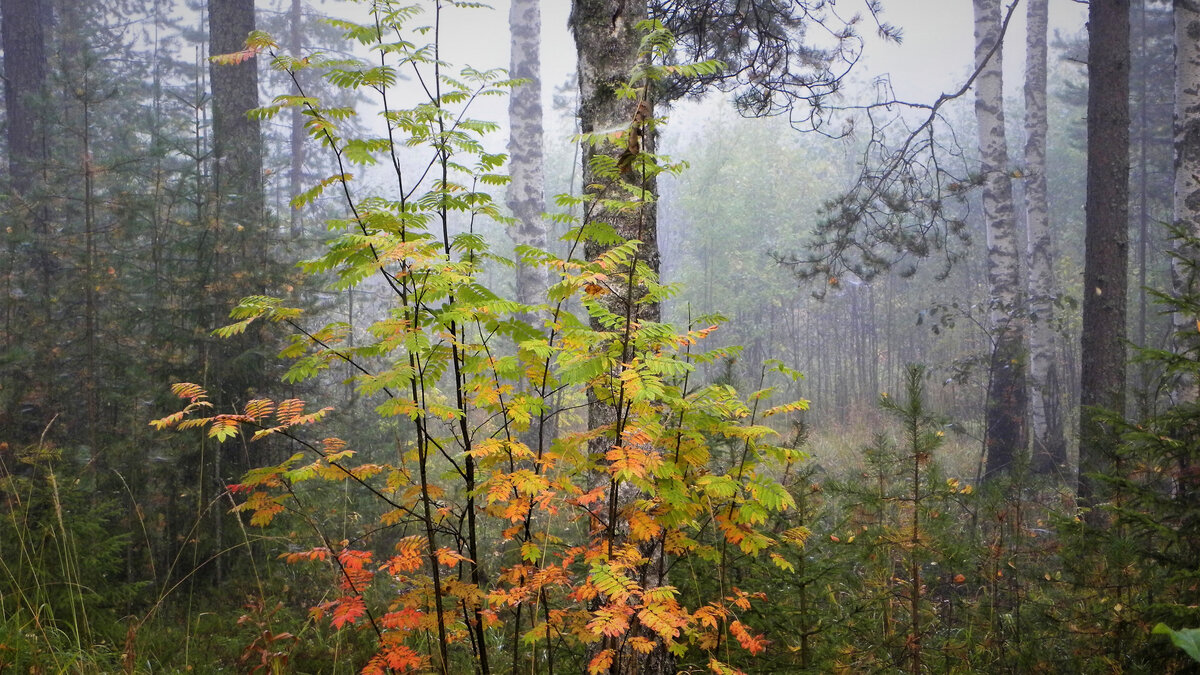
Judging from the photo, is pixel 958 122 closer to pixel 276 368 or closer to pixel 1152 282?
pixel 1152 282

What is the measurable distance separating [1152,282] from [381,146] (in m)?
22.4

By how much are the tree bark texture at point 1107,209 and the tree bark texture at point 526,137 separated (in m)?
7.09

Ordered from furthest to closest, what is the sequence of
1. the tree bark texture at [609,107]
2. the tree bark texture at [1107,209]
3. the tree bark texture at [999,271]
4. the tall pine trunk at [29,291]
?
the tree bark texture at [999,271] < the tree bark texture at [1107,209] < the tall pine trunk at [29,291] < the tree bark texture at [609,107]

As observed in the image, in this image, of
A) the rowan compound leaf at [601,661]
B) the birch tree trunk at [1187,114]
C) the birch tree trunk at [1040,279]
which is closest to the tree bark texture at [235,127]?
the rowan compound leaf at [601,661]

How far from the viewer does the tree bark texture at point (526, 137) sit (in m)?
11.5

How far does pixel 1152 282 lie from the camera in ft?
60.7

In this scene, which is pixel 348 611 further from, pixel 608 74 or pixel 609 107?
pixel 608 74

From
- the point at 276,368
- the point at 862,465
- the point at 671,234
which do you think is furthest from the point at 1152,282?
the point at 671,234

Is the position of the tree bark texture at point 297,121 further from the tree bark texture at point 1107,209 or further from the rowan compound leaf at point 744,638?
the rowan compound leaf at point 744,638

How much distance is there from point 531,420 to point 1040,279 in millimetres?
8902

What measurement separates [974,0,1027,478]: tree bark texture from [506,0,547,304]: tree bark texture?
649 cm

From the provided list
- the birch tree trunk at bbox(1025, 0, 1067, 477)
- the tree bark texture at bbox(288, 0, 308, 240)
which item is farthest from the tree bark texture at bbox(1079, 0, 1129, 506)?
the tree bark texture at bbox(288, 0, 308, 240)

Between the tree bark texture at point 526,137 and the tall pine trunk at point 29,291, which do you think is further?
the tree bark texture at point 526,137

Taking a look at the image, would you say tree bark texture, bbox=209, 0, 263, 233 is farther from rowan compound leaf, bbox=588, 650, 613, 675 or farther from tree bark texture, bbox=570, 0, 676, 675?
rowan compound leaf, bbox=588, 650, 613, 675
